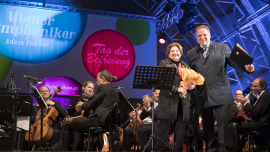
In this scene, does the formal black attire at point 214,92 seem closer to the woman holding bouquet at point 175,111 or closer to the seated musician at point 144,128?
the woman holding bouquet at point 175,111

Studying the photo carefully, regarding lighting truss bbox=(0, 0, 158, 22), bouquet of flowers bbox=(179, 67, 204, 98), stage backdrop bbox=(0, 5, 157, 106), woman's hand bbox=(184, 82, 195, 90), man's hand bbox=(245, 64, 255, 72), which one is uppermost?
lighting truss bbox=(0, 0, 158, 22)

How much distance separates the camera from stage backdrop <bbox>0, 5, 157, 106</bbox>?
10203 millimetres

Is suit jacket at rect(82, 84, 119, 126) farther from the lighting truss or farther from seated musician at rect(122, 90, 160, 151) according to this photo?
the lighting truss

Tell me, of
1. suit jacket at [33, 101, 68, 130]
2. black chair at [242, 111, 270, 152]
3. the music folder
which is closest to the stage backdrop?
suit jacket at [33, 101, 68, 130]

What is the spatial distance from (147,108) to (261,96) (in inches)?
89.3

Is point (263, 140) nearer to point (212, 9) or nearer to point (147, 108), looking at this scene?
point (147, 108)

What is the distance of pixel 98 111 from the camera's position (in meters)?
4.77

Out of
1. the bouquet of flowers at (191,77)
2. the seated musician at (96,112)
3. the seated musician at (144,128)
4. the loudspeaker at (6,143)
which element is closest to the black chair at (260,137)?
the seated musician at (144,128)

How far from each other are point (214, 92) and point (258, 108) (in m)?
1.65

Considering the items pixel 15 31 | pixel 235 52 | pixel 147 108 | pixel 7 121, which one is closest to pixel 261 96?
pixel 235 52

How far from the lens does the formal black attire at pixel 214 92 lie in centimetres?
345

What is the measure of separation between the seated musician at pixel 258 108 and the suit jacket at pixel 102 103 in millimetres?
2218

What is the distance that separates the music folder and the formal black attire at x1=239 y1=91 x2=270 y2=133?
5.17 ft

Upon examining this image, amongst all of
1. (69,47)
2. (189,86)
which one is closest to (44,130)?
(189,86)
